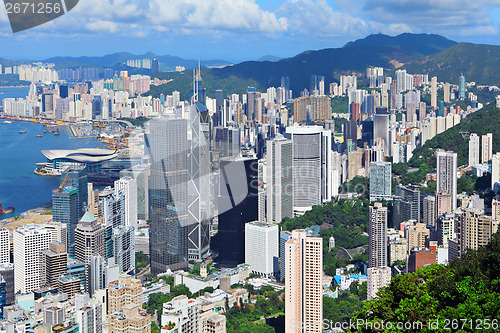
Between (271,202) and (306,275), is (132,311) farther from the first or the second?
(271,202)

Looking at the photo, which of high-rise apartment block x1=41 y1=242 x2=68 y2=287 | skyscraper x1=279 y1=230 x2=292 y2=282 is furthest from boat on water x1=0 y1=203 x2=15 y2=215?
skyscraper x1=279 y1=230 x2=292 y2=282

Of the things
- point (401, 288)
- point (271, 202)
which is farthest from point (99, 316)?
point (271, 202)

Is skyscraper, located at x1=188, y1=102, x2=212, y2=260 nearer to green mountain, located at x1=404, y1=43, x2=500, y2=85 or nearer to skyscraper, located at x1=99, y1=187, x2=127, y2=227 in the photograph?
skyscraper, located at x1=99, y1=187, x2=127, y2=227

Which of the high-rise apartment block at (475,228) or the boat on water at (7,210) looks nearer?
the high-rise apartment block at (475,228)

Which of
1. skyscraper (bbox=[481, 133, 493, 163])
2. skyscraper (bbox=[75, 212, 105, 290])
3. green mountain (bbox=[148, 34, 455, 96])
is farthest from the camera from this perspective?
green mountain (bbox=[148, 34, 455, 96])

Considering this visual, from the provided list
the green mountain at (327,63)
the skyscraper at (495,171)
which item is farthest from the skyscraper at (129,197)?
the green mountain at (327,63)

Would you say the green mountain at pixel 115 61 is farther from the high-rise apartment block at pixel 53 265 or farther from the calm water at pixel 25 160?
the high-rise apartment block at pixel 53 265

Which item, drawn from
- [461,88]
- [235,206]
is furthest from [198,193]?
[461,88]
